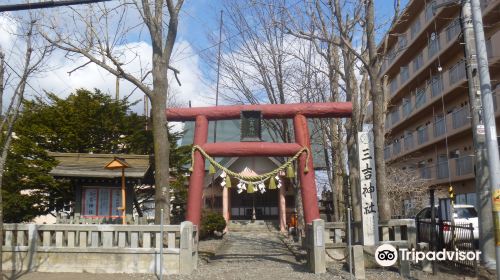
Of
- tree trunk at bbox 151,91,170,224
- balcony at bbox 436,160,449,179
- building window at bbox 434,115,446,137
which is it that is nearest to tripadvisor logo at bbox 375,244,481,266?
tree trunk at bbox 151,91,170,224

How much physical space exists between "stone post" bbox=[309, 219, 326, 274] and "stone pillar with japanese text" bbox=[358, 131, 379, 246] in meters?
1.03

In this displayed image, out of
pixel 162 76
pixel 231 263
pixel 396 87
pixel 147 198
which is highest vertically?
pixel 396 87

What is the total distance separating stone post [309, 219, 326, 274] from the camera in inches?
440

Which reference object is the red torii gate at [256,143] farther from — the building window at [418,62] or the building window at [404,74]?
the building window at [404,74]

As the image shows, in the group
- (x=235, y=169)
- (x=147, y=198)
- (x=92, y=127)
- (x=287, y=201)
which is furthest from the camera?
(x=287, y=201)

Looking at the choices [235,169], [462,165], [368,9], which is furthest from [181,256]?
[462,165]

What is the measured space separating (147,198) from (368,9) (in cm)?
1339

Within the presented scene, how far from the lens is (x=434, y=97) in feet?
107

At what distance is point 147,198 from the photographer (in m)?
22.3

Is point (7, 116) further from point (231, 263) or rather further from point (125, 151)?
point (125, 151)

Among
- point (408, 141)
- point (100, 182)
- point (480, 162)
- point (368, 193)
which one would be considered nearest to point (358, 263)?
point (368, 193)

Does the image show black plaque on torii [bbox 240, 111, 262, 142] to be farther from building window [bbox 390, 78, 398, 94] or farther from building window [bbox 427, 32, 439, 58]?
building window [bbox 390, 78, 398, 94]

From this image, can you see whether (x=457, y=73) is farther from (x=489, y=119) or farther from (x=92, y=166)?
(x=92, y=166)

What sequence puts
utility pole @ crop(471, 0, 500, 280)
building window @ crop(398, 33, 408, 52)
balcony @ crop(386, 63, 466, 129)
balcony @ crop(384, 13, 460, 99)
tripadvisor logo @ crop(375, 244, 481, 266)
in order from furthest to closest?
balcony @ crop(384, 13, 460, 99)
balcony @ crop(386, 63, 466, 129)
building window @ crop(398, 33, 408, 52)
tripadvisor logo @ crop(375, 244, 481, 266)
utility pole @ crop(471, 0, 500, 280)
